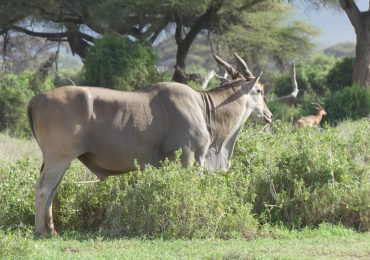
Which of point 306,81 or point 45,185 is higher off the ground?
point 45,185

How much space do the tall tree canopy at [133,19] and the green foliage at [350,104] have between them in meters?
6.29

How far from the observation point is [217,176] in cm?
955

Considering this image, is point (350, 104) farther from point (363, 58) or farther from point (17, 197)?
point (17, 197)

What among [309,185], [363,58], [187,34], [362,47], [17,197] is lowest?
[187,34]

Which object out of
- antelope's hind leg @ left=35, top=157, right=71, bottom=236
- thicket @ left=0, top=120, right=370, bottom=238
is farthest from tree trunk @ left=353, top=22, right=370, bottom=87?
antelope's hind leg @ left=35, top=157, right=71, bottom=236

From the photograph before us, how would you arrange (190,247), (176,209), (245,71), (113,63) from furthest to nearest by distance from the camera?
1. (113,63)
2. (245,71)
3. (176,209)
4. (190,247)

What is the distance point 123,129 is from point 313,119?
1120 centimetres

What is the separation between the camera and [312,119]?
19953 mm

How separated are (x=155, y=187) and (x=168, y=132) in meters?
0.93

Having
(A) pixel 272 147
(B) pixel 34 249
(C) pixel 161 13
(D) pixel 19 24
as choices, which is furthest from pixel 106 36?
(B) pixel 34 249

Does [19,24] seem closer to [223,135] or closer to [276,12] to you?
[276,12]

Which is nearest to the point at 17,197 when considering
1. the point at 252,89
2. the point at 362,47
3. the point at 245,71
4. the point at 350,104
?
the point at 252,89

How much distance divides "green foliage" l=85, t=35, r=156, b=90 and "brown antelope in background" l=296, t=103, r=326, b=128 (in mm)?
5505

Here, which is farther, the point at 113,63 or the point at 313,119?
the point at 113,63
